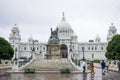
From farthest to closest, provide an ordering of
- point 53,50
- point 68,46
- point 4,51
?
point 68,46
point 4,51
point 53,50

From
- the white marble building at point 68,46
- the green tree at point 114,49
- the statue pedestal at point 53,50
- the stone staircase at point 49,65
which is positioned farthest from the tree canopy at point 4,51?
the white marble building at point 68,46

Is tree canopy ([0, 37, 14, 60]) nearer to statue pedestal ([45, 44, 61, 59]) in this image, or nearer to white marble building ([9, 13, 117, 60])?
statue pedestal ([45, 44, 61, 59])

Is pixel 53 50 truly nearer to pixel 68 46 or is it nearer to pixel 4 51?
pixel 4 51

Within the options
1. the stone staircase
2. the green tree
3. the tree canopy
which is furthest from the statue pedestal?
the tree canopy

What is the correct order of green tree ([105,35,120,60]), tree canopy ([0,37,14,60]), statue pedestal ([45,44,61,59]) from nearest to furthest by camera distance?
statue pedestal ([45,44,61,59]) < green tree ([105,35,120,60]) < tree canopy ([0,37,14,60])

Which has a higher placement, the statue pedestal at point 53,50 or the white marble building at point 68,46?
the white marble building at point 68,46

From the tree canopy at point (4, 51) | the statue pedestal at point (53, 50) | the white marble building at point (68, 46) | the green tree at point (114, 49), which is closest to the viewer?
the statue pedestal at point (53, 50)

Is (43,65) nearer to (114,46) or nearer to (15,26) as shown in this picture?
(114,46)

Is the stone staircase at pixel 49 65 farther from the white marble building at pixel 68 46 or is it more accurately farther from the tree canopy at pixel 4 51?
the white marble building at pixel 68 46

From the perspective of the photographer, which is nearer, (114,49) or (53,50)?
(53,50)

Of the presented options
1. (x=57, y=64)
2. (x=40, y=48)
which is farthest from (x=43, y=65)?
(x=40, y=48)

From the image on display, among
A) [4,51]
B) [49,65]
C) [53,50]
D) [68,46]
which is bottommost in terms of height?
[49,65]

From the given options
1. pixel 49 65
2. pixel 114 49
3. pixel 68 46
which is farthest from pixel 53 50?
pixel 68 46

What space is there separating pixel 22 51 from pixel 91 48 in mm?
36643
